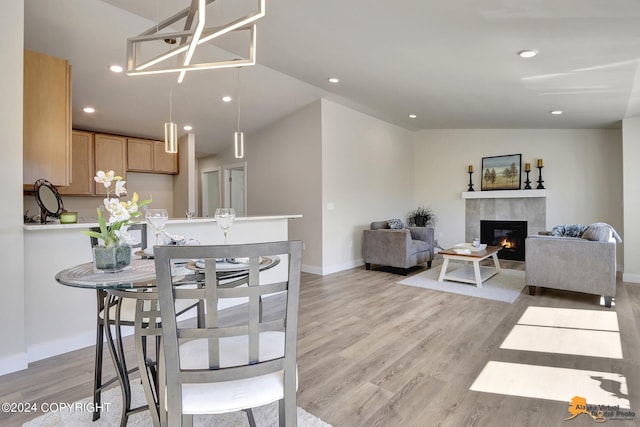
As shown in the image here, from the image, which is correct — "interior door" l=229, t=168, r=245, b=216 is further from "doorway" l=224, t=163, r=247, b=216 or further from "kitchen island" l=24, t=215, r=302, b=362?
"kitchen island" l=24, t=215, r=302, b=362

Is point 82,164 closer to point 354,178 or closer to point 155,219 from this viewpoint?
point 354,178

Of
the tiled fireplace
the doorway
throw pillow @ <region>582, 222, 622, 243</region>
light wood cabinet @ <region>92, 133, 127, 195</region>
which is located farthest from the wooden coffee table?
light wood cabinet @ <region>92, 133, 127, 195</region>

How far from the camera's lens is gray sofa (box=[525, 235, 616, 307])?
3.45m

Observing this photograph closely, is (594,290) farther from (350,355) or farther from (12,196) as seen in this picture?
(12,196)

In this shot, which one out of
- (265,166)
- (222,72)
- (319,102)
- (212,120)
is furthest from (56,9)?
(265,166)

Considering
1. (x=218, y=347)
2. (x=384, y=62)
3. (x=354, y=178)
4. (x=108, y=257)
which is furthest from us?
(x=354, y=178)

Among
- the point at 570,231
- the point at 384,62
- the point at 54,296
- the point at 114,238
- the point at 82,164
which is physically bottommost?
the point at 54,296

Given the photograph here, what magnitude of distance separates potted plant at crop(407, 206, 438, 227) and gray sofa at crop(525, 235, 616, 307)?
129 inches

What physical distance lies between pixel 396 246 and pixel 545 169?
3.32 m

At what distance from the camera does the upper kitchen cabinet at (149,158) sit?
222 inches

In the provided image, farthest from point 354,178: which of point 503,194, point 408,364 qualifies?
point 408,364

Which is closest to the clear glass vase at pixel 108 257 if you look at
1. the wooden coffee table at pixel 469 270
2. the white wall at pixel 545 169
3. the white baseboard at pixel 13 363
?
the white baseboard at pixel 13 363

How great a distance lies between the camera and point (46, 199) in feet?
9.50

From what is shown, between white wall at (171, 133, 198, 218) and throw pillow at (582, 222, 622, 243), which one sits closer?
throw pillow at (582, 222, 622, 243)
